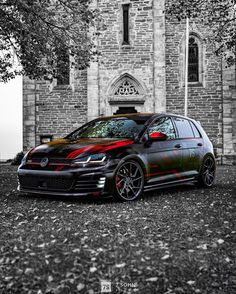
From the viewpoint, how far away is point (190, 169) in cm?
905

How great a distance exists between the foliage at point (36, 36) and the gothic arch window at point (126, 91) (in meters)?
6.68

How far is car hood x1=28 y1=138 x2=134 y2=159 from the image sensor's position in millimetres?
7309

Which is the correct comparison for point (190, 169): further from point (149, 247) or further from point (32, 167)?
point (149, 247)

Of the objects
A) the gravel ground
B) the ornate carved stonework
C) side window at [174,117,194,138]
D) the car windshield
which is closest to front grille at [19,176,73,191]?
the gravel ground

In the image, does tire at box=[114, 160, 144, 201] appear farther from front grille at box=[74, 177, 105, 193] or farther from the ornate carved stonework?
the ornate carved stonework

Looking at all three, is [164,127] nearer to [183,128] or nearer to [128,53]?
[183,128]

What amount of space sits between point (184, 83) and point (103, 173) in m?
15.9

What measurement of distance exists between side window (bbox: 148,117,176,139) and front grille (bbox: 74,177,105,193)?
5.87 feet

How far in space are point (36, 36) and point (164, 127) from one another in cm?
653

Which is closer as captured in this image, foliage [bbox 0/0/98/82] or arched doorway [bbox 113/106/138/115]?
foliage [bbox 0/0/98/82]

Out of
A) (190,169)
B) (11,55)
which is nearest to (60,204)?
(190,169)

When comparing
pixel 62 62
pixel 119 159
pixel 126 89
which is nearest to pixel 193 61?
pixel 126 89

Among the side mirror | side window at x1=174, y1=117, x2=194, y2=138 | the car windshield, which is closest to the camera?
the side mirror

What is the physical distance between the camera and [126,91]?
22297 mm
